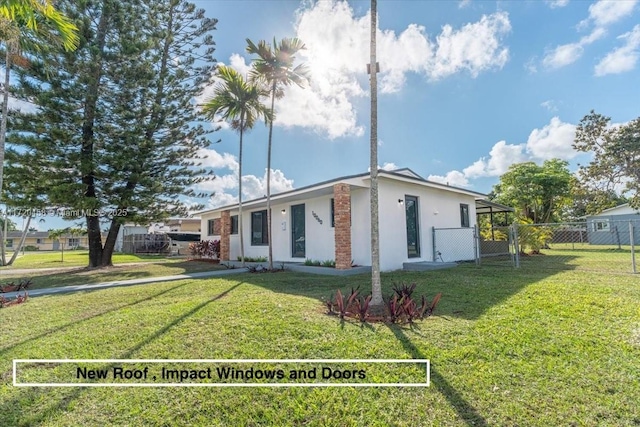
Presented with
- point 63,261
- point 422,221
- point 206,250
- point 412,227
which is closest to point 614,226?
point 422,221

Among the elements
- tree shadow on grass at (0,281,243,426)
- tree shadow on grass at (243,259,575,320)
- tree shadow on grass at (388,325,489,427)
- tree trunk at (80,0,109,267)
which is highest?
tree trunk at (80,0,109,267)

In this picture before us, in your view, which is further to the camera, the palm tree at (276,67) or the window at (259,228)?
the window at (259,228)

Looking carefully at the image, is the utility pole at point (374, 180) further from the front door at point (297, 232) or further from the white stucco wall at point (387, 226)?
the front door at point (297, 232)

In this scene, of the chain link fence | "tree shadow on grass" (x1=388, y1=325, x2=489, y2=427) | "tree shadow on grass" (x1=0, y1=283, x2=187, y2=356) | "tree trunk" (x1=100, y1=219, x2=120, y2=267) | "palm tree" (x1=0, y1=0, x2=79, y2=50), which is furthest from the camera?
"tree trunk" (x1=100, y1=219, x2=120, y2=267)

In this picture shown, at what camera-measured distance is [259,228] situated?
569 inches

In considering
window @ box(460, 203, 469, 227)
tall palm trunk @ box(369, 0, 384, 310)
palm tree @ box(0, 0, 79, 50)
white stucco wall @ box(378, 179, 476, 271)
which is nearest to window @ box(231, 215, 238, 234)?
white stucco wall @ box(378, 179, 476, 271)

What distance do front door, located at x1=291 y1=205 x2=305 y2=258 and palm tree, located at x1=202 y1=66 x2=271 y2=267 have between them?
2468 millimetres

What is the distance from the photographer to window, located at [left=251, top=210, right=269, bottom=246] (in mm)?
14097

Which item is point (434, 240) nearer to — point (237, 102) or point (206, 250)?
point (237, 102)

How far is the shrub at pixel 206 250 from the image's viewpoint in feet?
55.4

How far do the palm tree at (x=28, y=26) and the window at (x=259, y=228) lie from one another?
27.6 feet

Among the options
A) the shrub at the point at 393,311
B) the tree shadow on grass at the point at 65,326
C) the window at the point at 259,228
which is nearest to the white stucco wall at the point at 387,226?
the window at the point at 259,228

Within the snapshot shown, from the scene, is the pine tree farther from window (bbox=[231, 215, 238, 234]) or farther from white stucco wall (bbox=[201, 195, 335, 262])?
white stucco wall (bbox=[201, 195, 335, 262])

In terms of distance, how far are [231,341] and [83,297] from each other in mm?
5167
